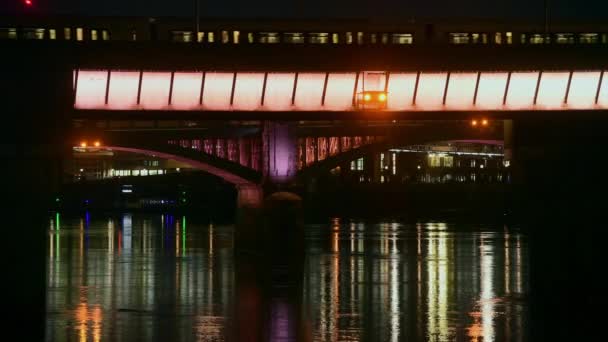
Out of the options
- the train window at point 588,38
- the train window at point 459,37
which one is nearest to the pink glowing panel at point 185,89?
the train window at point 459,37

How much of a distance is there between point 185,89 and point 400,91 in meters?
7.66

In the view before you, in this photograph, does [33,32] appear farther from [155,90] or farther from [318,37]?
[155,90]

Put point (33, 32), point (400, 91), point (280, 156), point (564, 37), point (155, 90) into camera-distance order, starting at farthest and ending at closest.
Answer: point (564, 37)
point (33, 32)
point (280, 156)
point (400, 91)
point (155, 90)

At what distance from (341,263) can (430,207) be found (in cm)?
9819

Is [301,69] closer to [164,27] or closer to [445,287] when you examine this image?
[445,287]

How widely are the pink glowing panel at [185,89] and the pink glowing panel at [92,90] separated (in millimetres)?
2601

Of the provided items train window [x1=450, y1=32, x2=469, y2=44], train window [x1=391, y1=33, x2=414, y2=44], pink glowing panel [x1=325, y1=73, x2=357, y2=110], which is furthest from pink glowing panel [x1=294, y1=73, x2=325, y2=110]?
train window [x1=450, y1=32, x2=469, y2=44]

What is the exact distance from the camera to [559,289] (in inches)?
1624

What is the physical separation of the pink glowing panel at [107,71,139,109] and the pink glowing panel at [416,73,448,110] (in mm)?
10080

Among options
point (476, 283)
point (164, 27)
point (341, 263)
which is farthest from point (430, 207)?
point (476, 283)

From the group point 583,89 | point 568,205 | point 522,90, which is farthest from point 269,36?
point 568,205

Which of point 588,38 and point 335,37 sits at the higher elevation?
point 588,38

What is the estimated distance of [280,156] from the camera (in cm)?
6925

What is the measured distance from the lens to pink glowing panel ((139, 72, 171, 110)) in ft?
137
